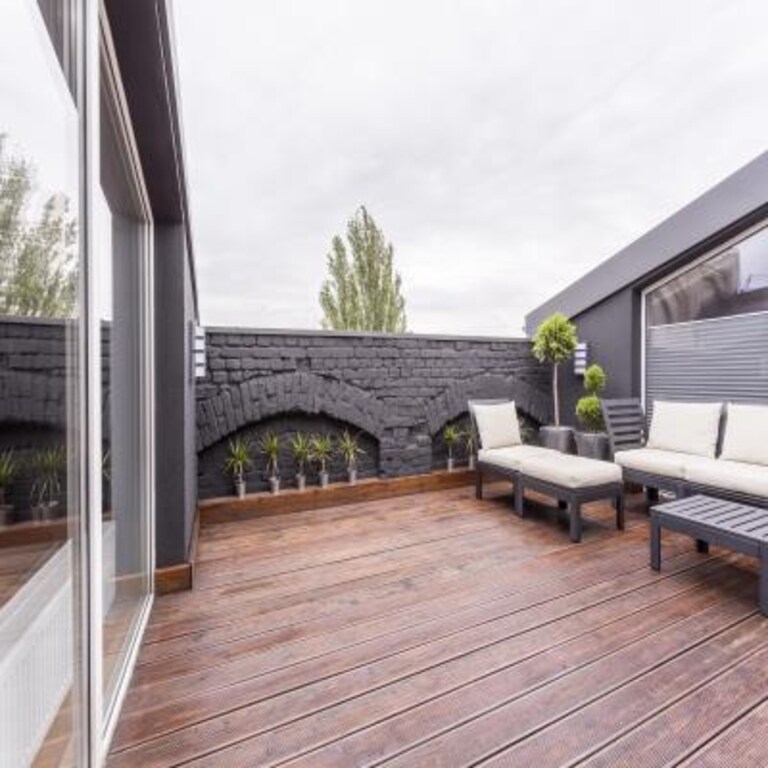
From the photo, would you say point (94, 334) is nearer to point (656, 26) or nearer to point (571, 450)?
point (656, 26)

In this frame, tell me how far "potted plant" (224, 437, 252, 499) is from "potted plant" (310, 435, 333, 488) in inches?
25.0

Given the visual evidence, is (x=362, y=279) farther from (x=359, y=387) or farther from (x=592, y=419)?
(x=592, y=419)

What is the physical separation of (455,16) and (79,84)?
3136mm

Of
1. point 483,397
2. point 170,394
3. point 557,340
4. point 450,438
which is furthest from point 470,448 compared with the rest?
point 170,394

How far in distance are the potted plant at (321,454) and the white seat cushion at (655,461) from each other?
2.84 meters

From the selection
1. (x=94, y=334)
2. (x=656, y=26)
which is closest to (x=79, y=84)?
(x=94, y=334)

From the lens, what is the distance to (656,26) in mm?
3090

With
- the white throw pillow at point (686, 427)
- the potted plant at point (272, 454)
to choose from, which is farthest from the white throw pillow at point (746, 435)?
the potted plant at point (272, 454)

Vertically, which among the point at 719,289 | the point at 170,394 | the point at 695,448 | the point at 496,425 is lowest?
the point at 695,448

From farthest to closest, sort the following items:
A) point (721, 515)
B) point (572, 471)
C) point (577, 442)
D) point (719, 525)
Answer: point (577, 442) < point (572, 471) < point (721, 515) < point (719, 525)

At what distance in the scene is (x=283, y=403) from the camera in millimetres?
4254

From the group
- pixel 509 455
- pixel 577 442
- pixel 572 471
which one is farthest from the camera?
pixel 577 442

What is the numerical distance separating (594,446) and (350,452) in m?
2.61

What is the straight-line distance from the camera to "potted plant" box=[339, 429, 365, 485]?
4496 millimetres
